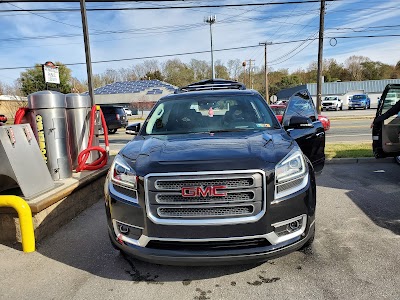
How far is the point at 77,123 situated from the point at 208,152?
12.6ft

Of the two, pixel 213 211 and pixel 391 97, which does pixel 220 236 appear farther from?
pixel 391 97

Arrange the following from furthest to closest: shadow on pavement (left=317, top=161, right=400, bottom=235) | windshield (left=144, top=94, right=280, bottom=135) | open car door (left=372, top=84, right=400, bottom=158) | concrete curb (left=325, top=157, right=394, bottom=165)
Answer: concrete curb (left=325, top=157, right=394, bottom=165), open car door (left=372, top=84, right=400, bottom=158), shadow on pavement (left=317, top=161, right=400, bottom=235), windshield (left=144, top=94, right=280, bottom=135)

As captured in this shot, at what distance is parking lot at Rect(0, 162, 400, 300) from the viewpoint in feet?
9.04

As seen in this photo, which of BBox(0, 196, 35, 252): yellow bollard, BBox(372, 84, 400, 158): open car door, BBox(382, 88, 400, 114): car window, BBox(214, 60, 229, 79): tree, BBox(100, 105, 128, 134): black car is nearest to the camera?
BBox(0, 196, 35, 252): yellow bollard

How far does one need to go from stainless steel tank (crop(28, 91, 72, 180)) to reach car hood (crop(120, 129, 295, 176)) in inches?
89.1

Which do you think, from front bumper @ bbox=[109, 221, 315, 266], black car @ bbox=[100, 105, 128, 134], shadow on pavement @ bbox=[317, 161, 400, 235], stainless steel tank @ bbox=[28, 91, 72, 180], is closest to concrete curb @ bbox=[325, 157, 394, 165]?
shadow on pavement @ bbox=[317, 161, 400, 235]

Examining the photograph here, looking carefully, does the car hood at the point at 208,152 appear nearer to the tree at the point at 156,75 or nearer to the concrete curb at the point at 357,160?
the concrete curb at the point at 357,160

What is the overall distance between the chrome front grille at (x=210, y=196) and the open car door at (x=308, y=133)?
2.38 m

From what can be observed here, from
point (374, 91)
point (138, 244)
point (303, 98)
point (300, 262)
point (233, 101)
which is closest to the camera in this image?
point (138, 244)

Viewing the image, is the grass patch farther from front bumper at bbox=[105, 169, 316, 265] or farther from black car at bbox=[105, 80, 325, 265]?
front bumper at bbox=[105, 169, 316, 265]

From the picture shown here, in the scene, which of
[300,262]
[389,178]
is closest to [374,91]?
[389,178]

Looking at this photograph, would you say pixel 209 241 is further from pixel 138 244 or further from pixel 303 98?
pixel 303 98

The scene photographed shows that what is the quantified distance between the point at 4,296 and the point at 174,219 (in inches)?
65.5

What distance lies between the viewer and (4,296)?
2859 mm
